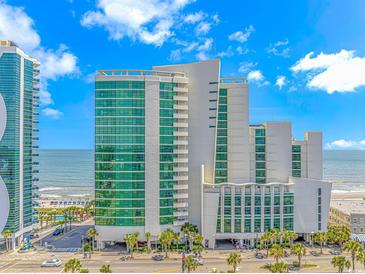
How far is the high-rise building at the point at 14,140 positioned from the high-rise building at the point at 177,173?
13.4 metres

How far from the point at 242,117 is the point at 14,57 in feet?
131

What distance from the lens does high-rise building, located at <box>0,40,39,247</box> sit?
55.1 m

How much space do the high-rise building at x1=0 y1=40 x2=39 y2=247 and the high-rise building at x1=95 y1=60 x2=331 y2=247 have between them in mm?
13401

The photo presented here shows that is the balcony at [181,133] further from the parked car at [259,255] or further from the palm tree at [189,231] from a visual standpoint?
the parked car at [259,255]

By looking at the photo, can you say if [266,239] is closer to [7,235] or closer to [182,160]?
[182,160]

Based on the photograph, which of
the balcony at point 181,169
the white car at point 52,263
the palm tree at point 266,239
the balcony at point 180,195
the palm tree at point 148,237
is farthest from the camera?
the balcony at point 181,169

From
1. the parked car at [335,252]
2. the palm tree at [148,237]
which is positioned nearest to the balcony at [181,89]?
the palm tree at [148,237]

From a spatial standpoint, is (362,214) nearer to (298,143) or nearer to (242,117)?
(298,143)

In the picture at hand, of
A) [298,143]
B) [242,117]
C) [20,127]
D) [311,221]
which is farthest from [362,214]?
[20,127]

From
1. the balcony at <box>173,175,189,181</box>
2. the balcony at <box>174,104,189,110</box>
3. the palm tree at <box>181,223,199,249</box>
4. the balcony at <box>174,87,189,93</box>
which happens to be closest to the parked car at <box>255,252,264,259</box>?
the palm tree at <box>181,223,199,249</box>

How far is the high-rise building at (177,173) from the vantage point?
54969mm

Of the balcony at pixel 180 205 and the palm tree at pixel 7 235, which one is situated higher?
the balcony at pixel 180 205

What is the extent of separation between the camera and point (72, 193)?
13462 cm

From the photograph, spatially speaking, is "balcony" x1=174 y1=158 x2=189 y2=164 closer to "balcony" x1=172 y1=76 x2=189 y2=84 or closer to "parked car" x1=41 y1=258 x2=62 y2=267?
"balcony" x1=172 y1=76 x2=189 y2=84
